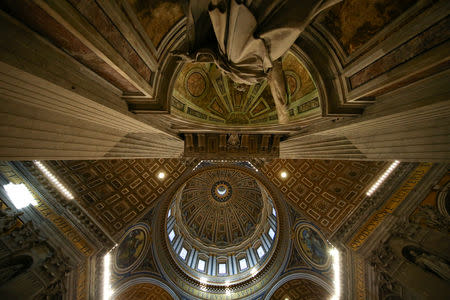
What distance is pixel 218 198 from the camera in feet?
60.1

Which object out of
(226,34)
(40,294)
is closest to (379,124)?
(226,34)

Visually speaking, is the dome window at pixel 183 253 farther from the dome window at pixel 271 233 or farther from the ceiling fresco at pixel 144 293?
the dome window at pixel 271 233

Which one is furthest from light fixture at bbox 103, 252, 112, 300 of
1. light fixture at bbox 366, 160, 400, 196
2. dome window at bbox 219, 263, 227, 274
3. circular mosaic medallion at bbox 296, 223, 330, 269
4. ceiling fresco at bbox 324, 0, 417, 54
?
light fixture at bbox 366, 160, 400, 196

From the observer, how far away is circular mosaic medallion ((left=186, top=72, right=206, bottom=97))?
22.0 ft

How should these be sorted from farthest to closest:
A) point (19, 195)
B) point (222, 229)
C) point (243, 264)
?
point (222, 229) < point (243, 264) < point (19, 195)

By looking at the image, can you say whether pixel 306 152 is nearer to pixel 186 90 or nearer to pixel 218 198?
pixel 186 90

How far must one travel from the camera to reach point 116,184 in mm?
9438

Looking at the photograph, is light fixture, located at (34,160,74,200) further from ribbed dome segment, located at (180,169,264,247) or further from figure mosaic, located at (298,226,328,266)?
figure mosaic, located at (298,226,328,266)

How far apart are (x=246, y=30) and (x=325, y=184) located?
9.44 m

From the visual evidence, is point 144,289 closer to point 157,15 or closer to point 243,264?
point 243,264

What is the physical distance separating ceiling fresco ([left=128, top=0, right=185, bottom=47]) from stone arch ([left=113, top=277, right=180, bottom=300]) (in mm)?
11597

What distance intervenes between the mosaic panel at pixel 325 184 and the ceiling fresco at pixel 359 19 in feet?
21.5

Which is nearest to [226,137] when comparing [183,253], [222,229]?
[183,253]

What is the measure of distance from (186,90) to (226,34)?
12.9 ft
